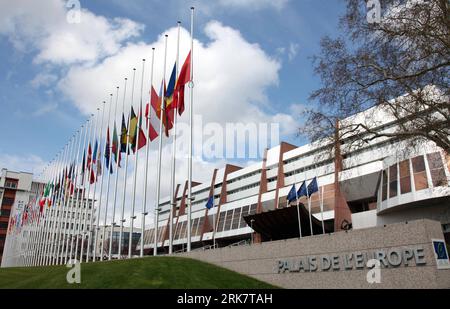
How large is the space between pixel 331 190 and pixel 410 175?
17613mm

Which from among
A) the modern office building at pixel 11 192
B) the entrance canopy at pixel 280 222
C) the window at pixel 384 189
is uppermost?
the modern office building at pixel 11 192

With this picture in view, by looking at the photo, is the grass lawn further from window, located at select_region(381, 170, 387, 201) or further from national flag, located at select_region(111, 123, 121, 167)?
window, located at select_region(381, 170, 387, 201)

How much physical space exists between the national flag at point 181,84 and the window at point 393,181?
57.4 feet

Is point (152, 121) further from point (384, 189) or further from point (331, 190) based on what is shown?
point (331, 190)

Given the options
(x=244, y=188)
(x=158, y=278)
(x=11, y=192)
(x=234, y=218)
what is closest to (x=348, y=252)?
(x=158, y=278)

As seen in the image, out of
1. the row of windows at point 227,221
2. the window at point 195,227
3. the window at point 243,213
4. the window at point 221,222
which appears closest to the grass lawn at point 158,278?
the row of windows at point 227,221

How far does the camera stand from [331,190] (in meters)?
46.3

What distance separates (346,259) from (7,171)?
12277 centimetres

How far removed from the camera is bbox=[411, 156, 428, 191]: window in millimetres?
27916

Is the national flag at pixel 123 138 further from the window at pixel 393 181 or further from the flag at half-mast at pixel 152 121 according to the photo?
the window at pixel 393 181

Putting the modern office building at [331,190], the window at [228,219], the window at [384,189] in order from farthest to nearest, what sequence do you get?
the window at [228,219], the window at [384,189], the modern office building at [331,190]

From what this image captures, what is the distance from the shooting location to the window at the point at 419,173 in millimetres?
27916

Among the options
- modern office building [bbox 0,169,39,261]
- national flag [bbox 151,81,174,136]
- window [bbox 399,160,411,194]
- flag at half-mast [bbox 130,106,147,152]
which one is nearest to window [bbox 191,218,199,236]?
flag at half-mast [bbox 130,106,147,152]

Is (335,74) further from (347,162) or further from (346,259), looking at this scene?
(346,259)
